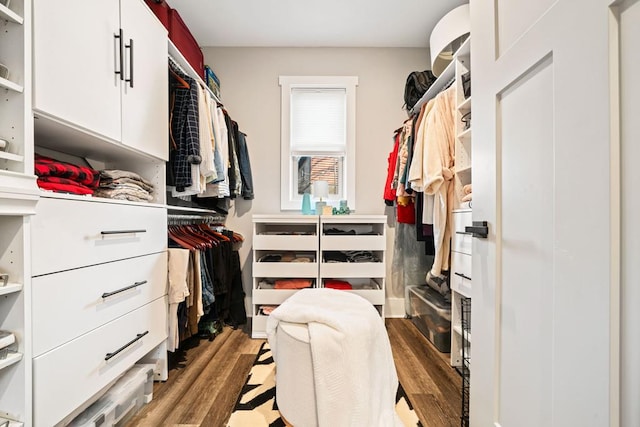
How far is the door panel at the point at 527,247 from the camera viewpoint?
61cm

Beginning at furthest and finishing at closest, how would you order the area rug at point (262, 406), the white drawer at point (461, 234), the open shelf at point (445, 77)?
the open shelf at point (445, 77) < the white drawer at point (461, 234) < the area rug at point (262, 406)

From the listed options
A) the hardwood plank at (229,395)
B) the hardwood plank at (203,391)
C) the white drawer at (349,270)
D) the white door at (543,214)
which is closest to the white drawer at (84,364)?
the hardwood plank at (203,391)

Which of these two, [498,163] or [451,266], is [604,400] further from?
[451,266]

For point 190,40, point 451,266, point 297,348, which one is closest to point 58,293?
point 297,348

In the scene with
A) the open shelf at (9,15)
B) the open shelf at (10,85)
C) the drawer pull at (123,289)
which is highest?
the open shelf at (9,15)

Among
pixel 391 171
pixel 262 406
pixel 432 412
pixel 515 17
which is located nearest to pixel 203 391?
pixel 262 406

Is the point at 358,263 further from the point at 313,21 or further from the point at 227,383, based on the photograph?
the point at 313,21

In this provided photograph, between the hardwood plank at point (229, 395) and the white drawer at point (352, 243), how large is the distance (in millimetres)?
937

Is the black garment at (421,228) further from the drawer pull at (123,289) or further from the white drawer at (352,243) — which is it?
the drawer pull at (123,289)

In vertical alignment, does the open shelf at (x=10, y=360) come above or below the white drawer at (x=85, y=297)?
below

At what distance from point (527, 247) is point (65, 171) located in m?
1.52

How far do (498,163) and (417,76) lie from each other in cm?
199

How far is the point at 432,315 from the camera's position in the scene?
2.08 m

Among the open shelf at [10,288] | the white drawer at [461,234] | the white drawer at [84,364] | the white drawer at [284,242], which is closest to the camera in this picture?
the open shelf at [10,288]
